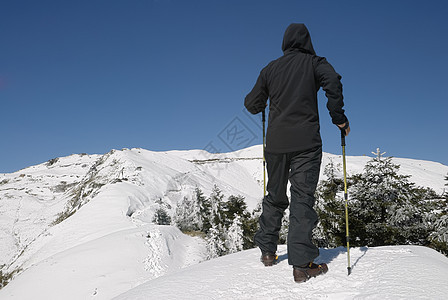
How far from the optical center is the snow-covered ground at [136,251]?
10.3 ft

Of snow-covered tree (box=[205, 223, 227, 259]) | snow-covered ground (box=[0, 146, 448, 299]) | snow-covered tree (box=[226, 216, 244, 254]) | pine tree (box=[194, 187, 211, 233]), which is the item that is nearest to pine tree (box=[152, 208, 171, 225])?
snow-covered ground (box=[0, 146, 448, 299])

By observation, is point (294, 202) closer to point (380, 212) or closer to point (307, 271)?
point (307, 271)

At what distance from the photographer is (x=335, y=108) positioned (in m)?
3.44

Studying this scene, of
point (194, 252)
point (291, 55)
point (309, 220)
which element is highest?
point (291, 55)

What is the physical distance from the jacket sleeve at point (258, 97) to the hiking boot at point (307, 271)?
2.23 metres

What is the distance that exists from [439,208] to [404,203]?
1634 millimetres

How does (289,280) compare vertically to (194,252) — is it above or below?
above

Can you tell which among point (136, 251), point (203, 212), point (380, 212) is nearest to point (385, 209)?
point (380, 212)

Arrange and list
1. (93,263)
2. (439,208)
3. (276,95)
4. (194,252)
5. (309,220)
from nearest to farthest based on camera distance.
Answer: (309,220) < (276,95) < (93,263) < (439,208) < (194,252)

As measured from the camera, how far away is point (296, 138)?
11.7 ft

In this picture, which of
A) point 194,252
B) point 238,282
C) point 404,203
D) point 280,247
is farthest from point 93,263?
point 404,203

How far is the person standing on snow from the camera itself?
339 cm

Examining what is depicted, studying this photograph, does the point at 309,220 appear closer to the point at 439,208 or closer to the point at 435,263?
the point at 435,263

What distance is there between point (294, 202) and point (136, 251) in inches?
383
